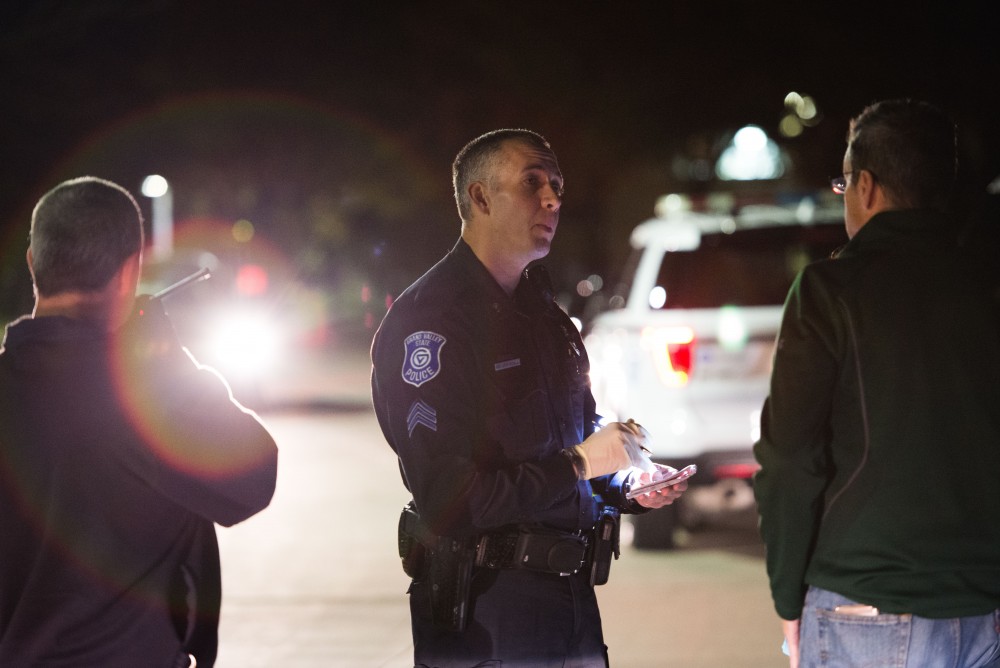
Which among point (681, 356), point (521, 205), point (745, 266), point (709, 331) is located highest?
point (521, 205)

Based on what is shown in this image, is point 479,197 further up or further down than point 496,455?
further up

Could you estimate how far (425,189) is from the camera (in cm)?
4100

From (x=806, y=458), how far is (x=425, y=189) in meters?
38.8

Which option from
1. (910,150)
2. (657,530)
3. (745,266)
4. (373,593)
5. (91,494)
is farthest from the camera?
(657,530)

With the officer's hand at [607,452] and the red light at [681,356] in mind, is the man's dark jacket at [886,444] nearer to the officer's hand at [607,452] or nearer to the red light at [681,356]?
the officer's hand at [607,452]

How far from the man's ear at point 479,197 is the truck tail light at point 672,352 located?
4569 millimetres

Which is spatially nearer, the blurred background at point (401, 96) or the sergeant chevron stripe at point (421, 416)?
the sergeant chevron stripe at point (421, 416)

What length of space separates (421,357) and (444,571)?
51cm

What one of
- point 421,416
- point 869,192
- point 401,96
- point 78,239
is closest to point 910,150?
point 869,192

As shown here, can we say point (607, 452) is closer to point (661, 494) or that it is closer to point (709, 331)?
point (661, 494)

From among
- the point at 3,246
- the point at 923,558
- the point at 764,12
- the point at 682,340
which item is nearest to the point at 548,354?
the point at 923,558

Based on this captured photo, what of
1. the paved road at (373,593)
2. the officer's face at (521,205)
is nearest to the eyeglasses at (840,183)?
the officer's face at (521,205)

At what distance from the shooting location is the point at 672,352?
7.78 m

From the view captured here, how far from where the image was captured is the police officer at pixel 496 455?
9.59ft
